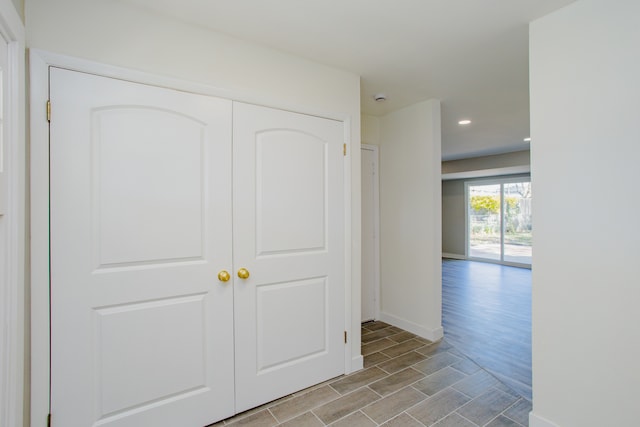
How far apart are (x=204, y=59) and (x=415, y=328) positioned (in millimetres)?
3197

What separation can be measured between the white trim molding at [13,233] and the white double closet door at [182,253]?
0.47 ft

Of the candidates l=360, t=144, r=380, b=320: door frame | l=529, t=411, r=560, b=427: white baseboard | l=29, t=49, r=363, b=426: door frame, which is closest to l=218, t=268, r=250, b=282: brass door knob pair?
l=29, t=49, r=363, b=426: door frame

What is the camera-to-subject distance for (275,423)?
1.87 m

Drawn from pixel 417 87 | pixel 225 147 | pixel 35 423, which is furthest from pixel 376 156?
pixel 35 423

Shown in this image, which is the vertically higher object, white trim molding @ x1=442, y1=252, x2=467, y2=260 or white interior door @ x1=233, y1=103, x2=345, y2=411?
white interior door @ x1=233, y1=103, x2=345, y2=411

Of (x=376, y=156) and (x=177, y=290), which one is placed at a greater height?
(x=376, y=156)

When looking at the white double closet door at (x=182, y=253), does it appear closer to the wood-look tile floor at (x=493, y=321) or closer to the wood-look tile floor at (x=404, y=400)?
the wood-look tile floor at (x=404, y=400)

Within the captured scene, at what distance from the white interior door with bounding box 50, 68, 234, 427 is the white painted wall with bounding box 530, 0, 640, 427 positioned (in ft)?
6.32

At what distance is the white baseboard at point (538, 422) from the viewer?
172 cm

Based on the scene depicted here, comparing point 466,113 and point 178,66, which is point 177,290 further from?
point 466,113

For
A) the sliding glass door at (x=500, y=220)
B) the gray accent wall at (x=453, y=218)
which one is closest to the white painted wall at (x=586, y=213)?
the sliding glass door at (x=500, y=220)

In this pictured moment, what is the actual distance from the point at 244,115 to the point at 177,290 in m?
1.19

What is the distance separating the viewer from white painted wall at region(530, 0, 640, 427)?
57.5 inches

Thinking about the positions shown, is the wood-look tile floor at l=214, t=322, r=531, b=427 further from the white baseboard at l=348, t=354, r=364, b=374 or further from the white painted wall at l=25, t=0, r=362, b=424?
the white painted wall at l=25, t=0, r=362, b=424
